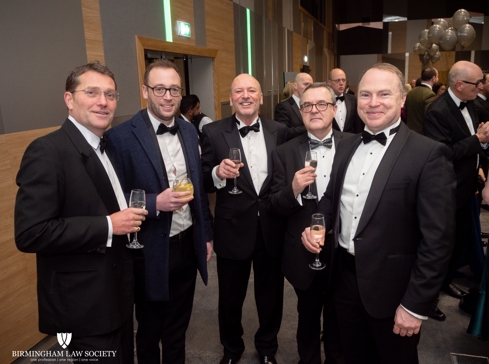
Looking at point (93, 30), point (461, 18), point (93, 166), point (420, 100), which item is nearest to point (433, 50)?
point (461, 18)

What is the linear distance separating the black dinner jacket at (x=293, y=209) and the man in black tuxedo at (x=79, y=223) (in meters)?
0.82

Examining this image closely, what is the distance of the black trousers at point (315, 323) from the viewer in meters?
2.36

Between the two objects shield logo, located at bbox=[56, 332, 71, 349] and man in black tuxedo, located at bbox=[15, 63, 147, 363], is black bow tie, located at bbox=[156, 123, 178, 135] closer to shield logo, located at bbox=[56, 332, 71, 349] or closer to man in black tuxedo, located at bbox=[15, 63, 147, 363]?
man in black tuxedo, located at bbox=[15, 63, 147, 363]

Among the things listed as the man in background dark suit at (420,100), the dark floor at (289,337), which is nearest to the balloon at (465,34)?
the man in background dark suit at (420,100)

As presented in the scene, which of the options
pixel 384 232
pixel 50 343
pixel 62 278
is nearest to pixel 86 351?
pixel 62 278

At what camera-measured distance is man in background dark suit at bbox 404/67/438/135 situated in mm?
5176

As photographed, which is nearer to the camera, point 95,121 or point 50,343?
point 95,121

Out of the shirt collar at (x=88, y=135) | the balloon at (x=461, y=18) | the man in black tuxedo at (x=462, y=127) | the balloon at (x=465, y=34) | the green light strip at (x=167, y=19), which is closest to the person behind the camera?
the shirt collar at (x=88, y=135)

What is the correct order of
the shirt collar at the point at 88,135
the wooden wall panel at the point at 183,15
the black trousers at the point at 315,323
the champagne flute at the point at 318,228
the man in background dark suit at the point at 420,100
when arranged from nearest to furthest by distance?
the shirt collar at the point at 88,135
the champagne flute at the point at 318,228
the black trousers at the point at 315,323
the wooden wall panel at the point at 183,15
the man in background dark suit at the point at 420,100

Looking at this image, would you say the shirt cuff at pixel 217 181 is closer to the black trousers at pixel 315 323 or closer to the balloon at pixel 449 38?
A: the black trousers at pixel 315 323

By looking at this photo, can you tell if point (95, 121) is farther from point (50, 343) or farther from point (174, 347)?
point (50, 343)

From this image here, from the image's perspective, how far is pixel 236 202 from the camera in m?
2.52

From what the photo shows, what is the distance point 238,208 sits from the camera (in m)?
2.51

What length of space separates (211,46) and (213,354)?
4.55 metres
